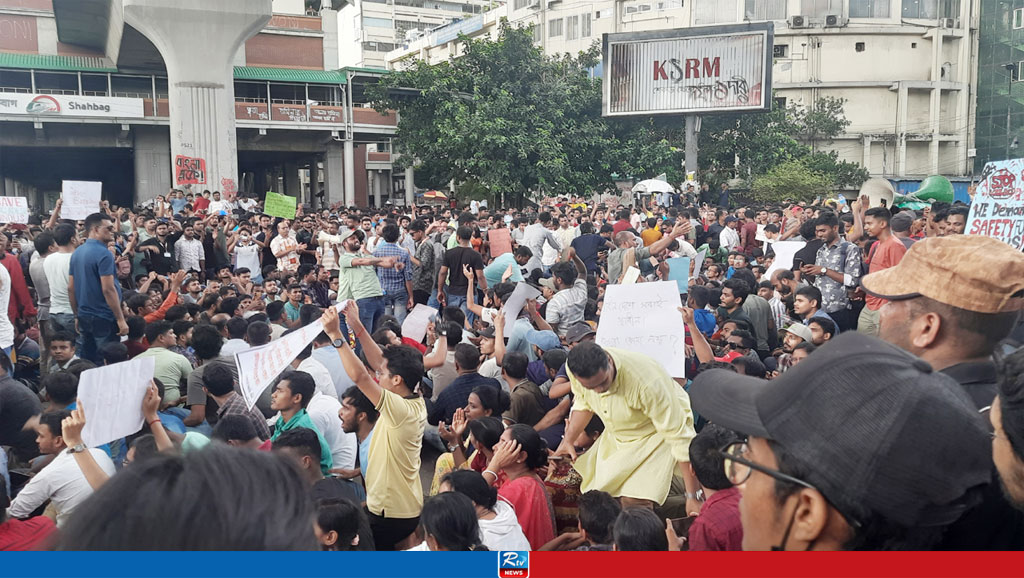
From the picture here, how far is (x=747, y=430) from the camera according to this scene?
1509mm

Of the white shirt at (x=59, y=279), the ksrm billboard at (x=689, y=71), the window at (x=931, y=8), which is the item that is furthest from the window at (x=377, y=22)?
the white shirt at (x=59, y=279)

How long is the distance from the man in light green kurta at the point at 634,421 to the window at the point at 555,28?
51.9m

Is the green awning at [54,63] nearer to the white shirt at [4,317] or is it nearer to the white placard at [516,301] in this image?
the white shirt at [4,317]

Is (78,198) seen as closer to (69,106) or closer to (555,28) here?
(69,106)

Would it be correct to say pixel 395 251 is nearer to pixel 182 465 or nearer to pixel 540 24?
pixel 182 465

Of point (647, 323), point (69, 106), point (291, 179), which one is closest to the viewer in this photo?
point (647, 323)

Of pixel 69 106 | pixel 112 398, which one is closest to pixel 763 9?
pixel 69 106

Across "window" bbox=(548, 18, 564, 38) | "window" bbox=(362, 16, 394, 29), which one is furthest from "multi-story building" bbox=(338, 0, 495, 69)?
"window" bbox=(548, 18, 564, 38)

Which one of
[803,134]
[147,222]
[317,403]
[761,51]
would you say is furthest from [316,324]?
[803,134]

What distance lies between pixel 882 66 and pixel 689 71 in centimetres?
2379

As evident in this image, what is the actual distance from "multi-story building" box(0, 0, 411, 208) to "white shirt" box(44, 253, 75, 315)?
15.0 meters

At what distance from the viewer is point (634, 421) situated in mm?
4488

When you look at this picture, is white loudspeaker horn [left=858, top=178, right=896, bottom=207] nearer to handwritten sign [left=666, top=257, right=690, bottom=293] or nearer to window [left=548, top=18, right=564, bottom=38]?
handwritten sign [left=666, top=257, right=690, bottom=293]

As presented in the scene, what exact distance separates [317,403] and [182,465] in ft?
13.7
